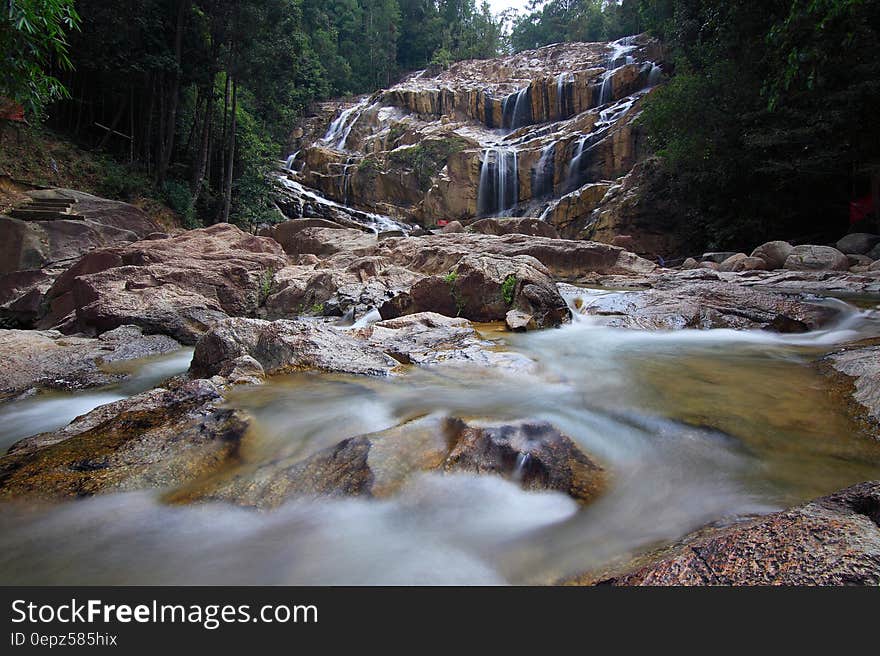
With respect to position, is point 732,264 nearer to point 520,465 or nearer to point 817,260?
point 817,260

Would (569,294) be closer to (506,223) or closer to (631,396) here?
(631,396)

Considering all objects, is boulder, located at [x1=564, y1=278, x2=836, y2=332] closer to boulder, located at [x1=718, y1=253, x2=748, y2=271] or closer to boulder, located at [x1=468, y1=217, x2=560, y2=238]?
boulder, located at [x1=718, y1=253, x2=748, y2=271]

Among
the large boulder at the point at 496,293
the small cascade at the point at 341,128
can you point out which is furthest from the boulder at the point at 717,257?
the small cascade at the point at 341,128

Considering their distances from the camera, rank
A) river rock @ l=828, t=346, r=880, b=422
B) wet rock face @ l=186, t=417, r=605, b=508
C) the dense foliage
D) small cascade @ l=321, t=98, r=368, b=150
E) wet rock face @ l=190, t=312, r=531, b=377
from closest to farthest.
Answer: wet rock face @ l=186, t=417, r=605, b=508
river rock @ l=828, t=346, r=880, b=422
wet rock face @ l=190, t=312, r=531, b=377
the dense foliage
small cascade @ l=321, t=98, r=368, b=150

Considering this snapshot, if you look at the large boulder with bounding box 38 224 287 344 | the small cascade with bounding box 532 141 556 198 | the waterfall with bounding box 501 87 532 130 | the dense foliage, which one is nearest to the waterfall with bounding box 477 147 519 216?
the small cascade with bounding box 532 141 556 198

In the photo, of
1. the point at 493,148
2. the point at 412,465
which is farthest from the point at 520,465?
the point at 493,148

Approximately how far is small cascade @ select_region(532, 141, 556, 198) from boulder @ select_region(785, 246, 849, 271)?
14686 mm

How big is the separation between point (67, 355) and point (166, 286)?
2427 mm

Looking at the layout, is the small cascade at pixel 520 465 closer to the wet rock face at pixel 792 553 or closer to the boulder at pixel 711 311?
the wet rock face at pixel 792 553

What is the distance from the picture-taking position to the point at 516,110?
3253 centimetres

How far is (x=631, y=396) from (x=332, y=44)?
54.6 metres

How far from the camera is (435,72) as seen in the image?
45.7 m

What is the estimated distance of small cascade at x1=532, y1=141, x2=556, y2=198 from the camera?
24.2m
